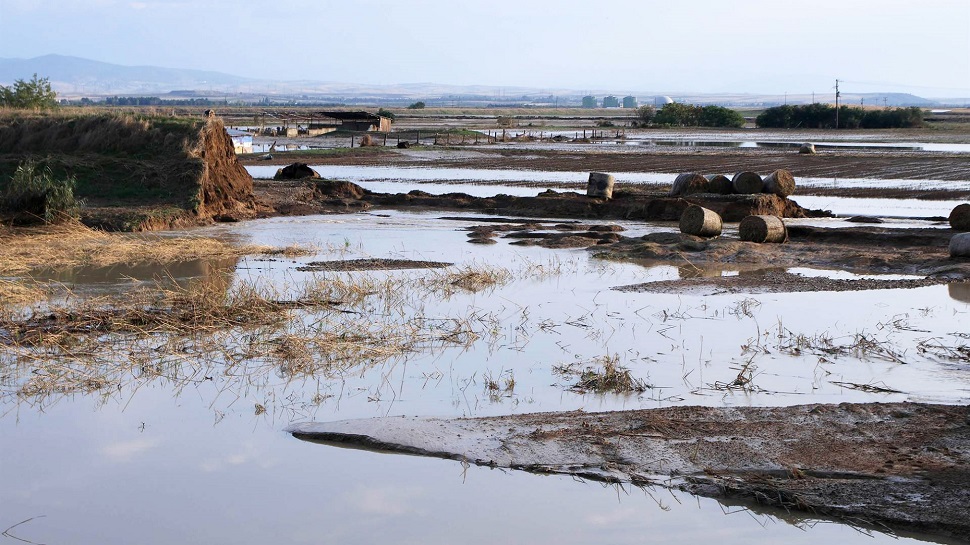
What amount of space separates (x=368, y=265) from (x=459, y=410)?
794 cm

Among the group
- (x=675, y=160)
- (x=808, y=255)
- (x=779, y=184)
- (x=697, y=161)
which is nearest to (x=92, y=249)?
(x=808, y=255)

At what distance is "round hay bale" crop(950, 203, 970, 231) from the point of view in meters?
19.4

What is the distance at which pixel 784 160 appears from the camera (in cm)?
4450

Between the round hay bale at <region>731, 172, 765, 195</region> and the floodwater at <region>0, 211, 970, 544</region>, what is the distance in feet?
31.8

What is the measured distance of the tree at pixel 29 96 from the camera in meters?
37.4

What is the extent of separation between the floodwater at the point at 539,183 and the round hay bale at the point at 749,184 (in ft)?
6.34

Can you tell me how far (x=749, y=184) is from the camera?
24.4 metres

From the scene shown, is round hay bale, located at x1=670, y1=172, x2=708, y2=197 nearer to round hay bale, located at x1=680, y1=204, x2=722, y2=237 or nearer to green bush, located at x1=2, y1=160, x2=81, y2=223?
round hay bale, located at x1=680, y1=204, x2=722, y2=237

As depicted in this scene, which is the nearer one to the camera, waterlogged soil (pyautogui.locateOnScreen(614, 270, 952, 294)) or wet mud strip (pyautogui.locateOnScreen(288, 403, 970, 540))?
wet mud strip (pyautogui.locateOnScreen(288, 403, 970, 540))

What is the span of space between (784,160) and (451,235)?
2709cm

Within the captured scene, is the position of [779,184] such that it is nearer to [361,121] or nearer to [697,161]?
[697,161]

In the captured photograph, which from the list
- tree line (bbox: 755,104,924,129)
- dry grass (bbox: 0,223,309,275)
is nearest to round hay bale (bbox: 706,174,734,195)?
dry grass (bbox: 0,223,309,275)

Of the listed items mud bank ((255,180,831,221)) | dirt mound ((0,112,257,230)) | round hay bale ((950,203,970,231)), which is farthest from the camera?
mud bank ((255,180,831,221))

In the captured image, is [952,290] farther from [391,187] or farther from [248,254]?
[391,187]
